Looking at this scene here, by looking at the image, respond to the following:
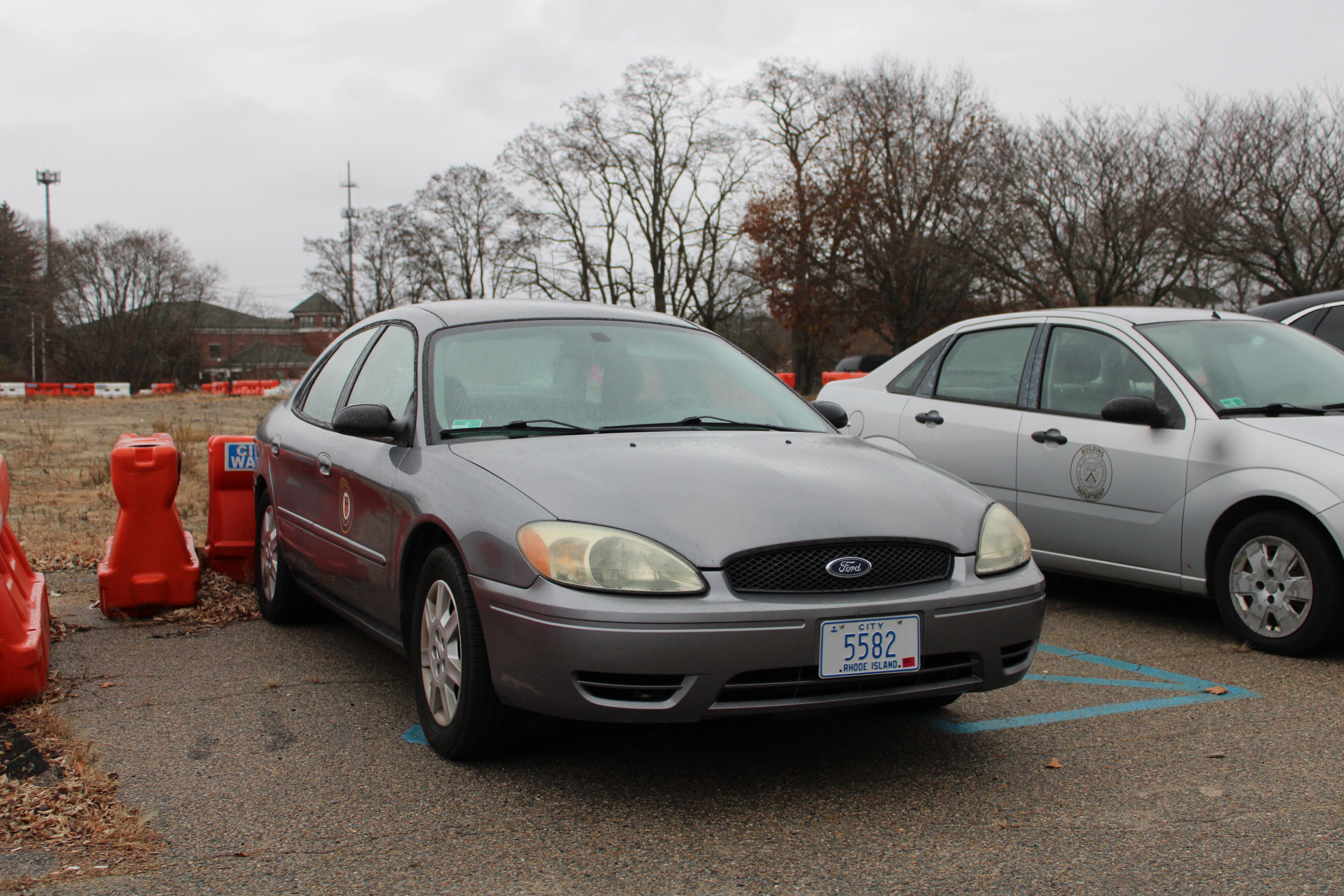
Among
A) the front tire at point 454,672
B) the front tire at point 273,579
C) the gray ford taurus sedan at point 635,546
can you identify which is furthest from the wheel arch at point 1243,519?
the front tire at point 273,579

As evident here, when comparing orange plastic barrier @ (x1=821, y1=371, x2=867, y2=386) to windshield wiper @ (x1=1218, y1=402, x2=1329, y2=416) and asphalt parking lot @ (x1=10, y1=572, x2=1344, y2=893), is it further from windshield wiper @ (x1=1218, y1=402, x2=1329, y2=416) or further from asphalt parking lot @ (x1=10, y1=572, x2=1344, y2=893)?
asphalt parking lot @ (x1=10, y1=572, x2=1344, y2=893)

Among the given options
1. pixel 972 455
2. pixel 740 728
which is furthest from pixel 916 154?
pixel 740 728

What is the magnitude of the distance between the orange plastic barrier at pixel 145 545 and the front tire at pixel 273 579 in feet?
1.20

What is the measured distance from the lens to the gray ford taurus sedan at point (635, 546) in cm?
304

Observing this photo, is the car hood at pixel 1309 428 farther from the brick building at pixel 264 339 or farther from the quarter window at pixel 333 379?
the brick building at pixel 264 339

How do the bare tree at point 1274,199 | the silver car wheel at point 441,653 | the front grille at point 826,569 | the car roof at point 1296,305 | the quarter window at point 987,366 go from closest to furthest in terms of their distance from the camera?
the front grille at point 826,569
the silver car wheel at point 441,653
the quarter window at point 987,366
the car roof at point 1296,305
the bare tree at point 1274,199

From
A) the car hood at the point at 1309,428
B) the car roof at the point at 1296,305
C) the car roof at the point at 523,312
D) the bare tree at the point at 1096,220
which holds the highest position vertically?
the bare tree at the point at 1096,220

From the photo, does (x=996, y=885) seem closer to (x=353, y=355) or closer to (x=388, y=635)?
(x=388, y=635)

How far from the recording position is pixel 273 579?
5.56 meters

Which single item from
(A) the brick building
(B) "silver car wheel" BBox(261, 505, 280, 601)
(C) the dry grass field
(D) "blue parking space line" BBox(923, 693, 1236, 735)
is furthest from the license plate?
(A) the brick building

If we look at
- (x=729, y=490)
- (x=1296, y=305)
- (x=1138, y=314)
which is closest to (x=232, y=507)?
(x=729, y=490)

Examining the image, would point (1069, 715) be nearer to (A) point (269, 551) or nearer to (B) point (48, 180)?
(A) point (269, 551)

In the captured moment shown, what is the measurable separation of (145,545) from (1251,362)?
5587 mm

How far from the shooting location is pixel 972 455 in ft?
20.9
